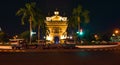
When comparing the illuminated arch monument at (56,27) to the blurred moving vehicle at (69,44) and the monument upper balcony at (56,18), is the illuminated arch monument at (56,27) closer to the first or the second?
the monument upper balcony at (56,18)

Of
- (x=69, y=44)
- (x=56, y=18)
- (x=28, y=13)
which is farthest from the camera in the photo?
(x=56, y=18)

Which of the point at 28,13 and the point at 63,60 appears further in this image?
the point at 28,13

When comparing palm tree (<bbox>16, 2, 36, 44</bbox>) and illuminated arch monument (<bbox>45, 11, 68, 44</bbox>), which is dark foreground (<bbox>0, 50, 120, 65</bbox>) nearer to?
palm tree (<bbox>16, 2, 36, 44</bbox>)

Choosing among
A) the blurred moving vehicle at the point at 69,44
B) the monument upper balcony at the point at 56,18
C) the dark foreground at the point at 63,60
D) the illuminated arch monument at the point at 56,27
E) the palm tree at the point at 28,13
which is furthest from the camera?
the monument upper balcony at the point at 56,18

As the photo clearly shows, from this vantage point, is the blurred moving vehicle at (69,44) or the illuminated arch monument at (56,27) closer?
the blurred moving vehicle at (69,44)

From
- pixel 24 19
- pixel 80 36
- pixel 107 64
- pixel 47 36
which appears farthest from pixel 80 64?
pixel 47 36

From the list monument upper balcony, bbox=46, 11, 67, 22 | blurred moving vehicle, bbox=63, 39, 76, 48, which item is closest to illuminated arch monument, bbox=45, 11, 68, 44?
monument upper balcony, bbox=46, 11, 67, 22

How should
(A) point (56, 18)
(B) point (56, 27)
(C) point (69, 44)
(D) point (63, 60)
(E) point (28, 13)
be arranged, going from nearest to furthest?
(D) point (63, 60) → (C) point (69, 44) → (E) point (28, 13) → (B) point (56, 27) → (A) point (56, 18)

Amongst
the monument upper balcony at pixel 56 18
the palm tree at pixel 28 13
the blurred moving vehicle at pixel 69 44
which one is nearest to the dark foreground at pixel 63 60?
the blurred moving vehicle at pixel 69 44

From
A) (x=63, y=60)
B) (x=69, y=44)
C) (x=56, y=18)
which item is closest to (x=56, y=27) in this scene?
(x=56, y=18)

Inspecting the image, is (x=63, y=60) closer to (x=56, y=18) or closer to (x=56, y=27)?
(x=56, y=27)

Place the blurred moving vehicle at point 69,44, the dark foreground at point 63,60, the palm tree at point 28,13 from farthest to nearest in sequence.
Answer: the palm tree at point 28,13, the blurred moving vehicle at point 69,44, the dark foreground at point 63,60

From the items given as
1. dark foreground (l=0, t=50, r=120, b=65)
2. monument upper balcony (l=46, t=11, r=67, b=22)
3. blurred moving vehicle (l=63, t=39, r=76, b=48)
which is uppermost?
monument upper balcony (l=46, t=11, r=67, b=22)

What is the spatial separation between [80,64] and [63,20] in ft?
317
